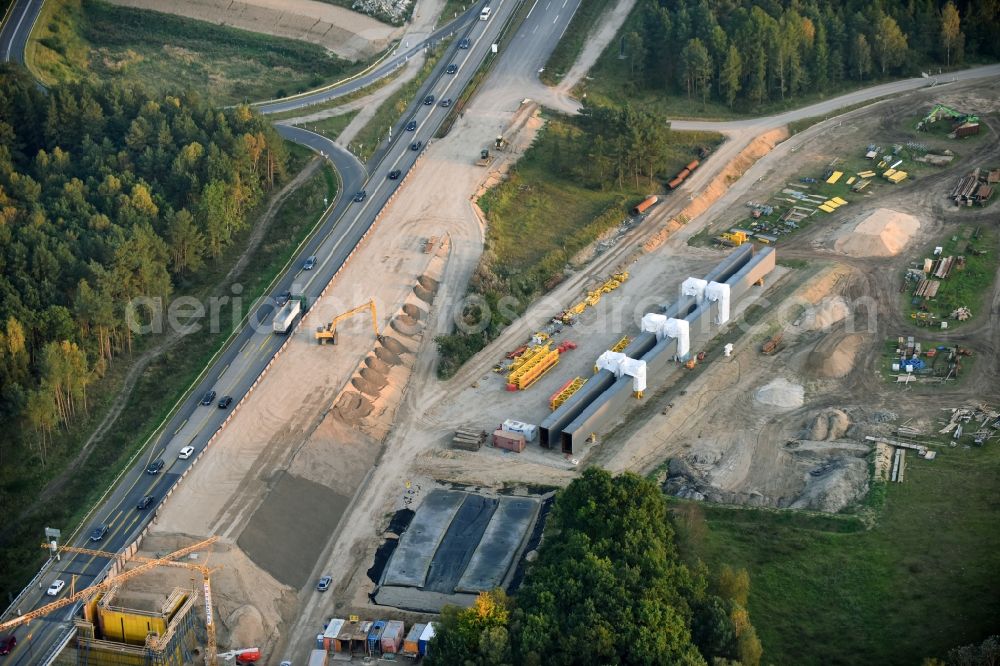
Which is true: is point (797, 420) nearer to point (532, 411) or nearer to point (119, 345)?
point (532, 411)

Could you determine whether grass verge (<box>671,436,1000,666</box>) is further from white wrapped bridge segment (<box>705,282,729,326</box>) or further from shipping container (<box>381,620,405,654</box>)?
white wrapped bridge segment (<box>705,282,729,326</box>)

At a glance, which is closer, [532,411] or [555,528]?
[555,528]

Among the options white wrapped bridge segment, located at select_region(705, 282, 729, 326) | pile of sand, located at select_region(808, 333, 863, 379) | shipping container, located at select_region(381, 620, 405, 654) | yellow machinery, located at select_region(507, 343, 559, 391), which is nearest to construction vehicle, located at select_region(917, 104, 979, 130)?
white wrapped bridge segment, located at select_region(705, 282, 729, 326)

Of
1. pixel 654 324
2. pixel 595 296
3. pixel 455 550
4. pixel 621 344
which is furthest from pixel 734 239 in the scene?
pixel 455 550

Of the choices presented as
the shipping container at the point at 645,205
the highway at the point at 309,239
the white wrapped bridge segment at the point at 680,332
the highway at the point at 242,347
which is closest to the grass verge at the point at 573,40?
the highway at the point at 309,239

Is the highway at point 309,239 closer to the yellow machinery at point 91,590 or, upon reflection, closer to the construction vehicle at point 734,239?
the yellow machinery at point 91,590

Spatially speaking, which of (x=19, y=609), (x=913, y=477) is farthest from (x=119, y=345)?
(x=913, y=477)

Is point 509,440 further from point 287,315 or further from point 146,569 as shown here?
point 146,569
